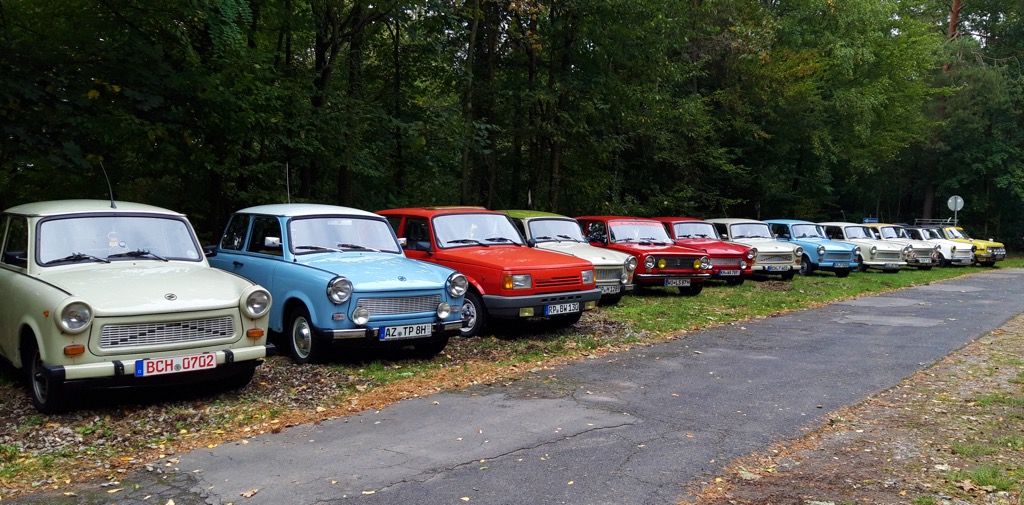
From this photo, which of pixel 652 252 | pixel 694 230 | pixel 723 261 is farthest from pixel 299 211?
pixel 694 230

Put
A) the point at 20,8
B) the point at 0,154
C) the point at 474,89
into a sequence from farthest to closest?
the point at 474,89 < the point at 20,8 < the point at 0,154

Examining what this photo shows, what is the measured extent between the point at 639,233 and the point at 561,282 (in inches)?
241

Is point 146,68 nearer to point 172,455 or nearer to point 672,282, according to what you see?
point 172,455

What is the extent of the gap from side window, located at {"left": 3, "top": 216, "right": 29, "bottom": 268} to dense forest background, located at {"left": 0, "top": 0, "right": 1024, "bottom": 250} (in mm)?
3558

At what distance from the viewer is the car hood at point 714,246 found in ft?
54.4

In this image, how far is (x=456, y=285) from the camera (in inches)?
323

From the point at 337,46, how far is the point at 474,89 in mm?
5022

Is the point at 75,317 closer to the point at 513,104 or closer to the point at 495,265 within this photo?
the point at 495,265

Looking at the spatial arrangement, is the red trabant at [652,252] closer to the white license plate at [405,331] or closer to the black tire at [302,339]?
the white license plate at [405,331]

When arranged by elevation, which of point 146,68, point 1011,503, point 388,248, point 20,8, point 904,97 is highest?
point 904,97

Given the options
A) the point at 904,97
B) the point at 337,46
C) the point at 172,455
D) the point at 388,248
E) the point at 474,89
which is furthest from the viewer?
the point at 904,97

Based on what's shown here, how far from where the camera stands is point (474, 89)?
20.0 meters

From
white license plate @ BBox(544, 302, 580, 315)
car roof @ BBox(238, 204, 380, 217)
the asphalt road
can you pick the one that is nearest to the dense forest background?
car roof @ BBox(238, 204, 380, 217)

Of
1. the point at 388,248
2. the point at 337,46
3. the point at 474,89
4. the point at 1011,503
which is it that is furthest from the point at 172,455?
the point at 474,89
